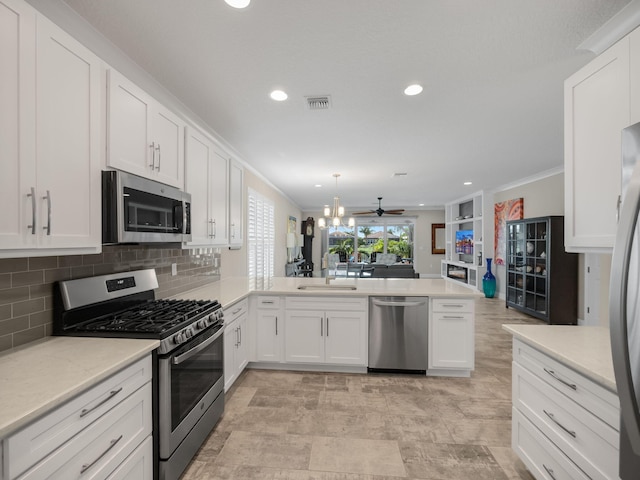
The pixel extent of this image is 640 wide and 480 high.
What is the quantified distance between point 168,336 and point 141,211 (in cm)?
75

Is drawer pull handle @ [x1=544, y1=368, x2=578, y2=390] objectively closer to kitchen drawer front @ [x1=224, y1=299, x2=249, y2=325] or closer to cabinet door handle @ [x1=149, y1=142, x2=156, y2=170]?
kitchen drawer front @ [x1=224, y1=299, x2=249, y2=325]

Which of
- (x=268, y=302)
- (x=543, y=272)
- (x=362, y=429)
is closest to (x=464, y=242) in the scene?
(x=543, y=272)

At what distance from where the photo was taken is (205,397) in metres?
2.04

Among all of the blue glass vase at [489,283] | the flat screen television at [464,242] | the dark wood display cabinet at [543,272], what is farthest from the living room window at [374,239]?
the dark wood display cabinet at [543,272]

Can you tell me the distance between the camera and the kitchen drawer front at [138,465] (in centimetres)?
131

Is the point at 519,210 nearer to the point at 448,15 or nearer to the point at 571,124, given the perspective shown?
the point at 571,124

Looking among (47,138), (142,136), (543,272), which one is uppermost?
(142,136)

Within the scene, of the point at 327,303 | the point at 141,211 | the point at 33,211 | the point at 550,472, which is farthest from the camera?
the point at 327,303

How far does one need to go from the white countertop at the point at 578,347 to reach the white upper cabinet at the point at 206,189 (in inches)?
95.4

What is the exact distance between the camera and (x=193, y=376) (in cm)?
186

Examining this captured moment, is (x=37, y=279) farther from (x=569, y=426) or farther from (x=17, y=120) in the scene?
(x=569, y=426)

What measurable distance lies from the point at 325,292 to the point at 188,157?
5.82ft

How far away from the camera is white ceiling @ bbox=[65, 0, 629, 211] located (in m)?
1.63

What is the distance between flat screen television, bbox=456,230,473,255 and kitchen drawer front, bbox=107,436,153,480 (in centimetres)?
877
